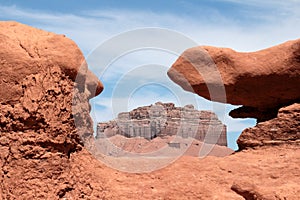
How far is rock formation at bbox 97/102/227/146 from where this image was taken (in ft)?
94.1

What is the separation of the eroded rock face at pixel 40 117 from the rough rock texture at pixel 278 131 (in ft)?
14.0

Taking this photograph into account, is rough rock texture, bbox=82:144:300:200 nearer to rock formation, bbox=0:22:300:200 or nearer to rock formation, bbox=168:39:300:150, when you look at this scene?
rock formation, bbox=0:22:300:200

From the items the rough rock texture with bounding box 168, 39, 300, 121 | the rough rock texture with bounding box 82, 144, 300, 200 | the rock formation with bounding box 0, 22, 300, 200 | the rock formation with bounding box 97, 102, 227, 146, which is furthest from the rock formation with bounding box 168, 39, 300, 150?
the rock formation with bounding box 97, 102, 227, 146

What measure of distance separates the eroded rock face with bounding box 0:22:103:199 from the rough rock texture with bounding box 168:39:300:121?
3.83 metres

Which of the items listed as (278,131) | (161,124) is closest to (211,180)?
(278,131)

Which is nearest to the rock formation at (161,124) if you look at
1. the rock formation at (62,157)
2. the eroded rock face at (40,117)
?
the rock formation at (62,157)

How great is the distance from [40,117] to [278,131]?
5.61 meters

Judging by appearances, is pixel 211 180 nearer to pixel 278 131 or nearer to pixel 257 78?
pixel 278 131

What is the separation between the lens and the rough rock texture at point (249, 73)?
11023 millimetres

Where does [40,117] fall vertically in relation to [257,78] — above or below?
below

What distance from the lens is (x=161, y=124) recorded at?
32.8m

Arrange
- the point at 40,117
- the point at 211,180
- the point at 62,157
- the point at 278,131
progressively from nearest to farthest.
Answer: the point at 40,117 < the point at 62,157 < the point at 211,180 < the point at 278,131

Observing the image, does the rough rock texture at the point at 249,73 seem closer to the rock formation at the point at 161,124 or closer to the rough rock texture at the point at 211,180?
the rough rock texture at the point at 211,180

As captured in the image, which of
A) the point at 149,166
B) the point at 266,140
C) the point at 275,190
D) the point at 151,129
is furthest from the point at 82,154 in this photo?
the point at 151,129
